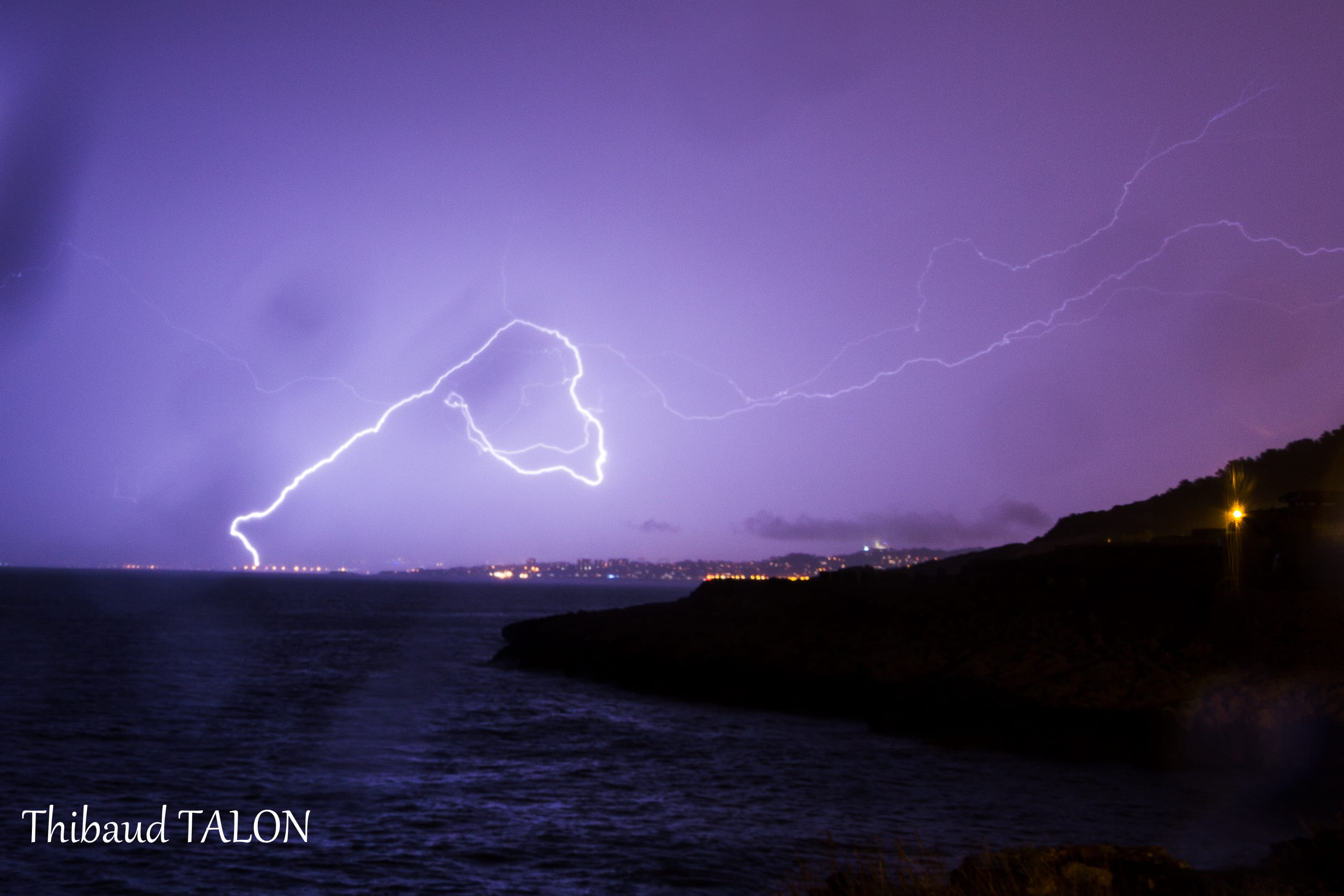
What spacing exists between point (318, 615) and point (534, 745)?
225 feet

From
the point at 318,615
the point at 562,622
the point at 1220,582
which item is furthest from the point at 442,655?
the point at 318,615

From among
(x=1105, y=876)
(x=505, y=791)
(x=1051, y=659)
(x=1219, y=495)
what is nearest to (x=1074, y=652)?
(x=1051, y=659)

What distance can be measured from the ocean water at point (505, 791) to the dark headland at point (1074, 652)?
1.59 m

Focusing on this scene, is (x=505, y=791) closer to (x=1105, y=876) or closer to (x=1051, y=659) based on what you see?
(x=1105, y=876)

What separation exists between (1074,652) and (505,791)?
1699 cm

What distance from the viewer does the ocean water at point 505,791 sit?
498 inches

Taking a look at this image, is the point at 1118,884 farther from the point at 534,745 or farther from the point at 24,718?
the point at 24,718

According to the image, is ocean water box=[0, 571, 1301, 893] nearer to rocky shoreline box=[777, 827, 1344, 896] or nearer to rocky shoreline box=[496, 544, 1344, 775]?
rocky shoreline box=[496, 544, 1344, 775]

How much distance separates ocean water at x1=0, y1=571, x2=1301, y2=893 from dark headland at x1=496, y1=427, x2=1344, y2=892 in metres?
1.59

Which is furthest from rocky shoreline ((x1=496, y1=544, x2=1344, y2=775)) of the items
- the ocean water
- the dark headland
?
the ocean water

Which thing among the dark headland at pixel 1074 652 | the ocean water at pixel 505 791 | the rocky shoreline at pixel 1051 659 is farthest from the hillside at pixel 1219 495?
the ocean water at pixel 505 791

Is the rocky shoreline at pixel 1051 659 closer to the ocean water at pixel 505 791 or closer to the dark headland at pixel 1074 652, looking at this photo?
the dark headland at pixel 1074 652

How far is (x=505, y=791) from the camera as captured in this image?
17484 mm

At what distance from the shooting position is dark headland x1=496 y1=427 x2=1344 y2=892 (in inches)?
802
